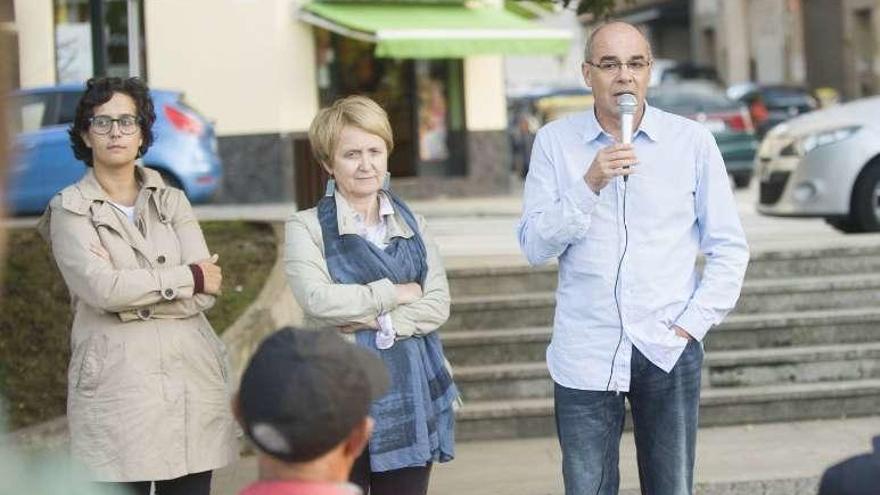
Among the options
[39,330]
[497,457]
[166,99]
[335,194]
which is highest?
[166,99]

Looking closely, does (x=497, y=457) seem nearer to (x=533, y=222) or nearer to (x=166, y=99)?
(x=533, y=222)

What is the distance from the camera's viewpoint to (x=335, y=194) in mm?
4875

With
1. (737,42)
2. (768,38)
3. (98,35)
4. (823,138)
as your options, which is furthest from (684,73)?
(98,35)

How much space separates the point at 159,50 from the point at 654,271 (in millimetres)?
19674

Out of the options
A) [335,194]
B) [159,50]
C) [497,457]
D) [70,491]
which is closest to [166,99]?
[159,50]

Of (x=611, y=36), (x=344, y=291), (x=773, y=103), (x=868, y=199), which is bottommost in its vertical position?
(x=344, y=291)

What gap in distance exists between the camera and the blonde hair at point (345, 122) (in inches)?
187

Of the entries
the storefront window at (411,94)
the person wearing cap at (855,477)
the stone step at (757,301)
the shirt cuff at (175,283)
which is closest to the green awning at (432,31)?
the storefront window at (411,94)

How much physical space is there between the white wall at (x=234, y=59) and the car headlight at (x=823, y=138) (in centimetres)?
1288

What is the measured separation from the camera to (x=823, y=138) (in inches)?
472

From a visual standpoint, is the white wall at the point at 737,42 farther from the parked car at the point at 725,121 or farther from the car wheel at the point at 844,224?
the car wheel at the point at 844,224

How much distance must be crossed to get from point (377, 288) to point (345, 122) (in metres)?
0.49

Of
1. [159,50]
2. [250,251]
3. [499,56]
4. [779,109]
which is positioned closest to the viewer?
[250,251]

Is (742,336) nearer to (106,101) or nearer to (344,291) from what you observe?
(344,291)
